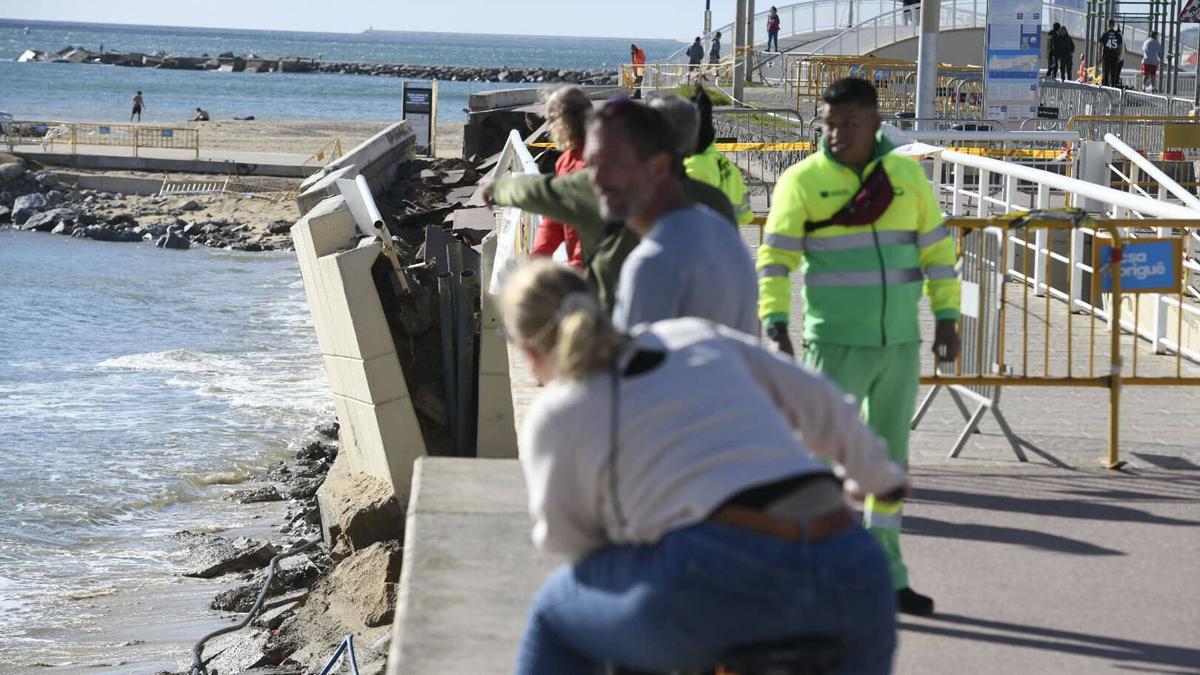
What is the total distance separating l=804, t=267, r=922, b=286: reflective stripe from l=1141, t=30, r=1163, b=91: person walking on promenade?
2833cm

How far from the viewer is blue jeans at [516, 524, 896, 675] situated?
2.93 metres

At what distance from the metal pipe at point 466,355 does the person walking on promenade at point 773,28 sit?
38.3m

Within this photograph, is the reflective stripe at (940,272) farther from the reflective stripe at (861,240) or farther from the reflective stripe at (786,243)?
the reflective stripe at (786,243)

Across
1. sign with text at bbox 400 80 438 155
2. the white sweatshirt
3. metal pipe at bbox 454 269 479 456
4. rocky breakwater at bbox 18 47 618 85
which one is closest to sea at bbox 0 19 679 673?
metal pipe at bbox 454 269 479 456

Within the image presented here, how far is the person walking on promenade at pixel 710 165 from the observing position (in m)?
7.38

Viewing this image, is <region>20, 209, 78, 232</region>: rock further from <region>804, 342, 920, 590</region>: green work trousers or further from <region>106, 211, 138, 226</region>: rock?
<region>804, 342, 920, 590</region>: green work trousers

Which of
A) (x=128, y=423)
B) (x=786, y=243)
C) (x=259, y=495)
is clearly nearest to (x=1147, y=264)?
(x=786, y=243)

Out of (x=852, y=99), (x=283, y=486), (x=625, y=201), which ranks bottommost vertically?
(x=283, y=486)

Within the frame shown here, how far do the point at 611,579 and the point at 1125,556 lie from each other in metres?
3.92

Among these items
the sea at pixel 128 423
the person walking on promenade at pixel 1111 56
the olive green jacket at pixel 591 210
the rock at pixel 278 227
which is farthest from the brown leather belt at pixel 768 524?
the rock at pixel 278 227

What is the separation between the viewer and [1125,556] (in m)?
6.38

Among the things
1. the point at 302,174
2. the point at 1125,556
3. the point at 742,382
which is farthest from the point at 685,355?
the point at 302,174

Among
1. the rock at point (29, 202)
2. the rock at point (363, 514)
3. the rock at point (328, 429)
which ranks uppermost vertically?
the rock at point (29, 202)

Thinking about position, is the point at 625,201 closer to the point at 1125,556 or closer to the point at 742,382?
the point at 742,382
